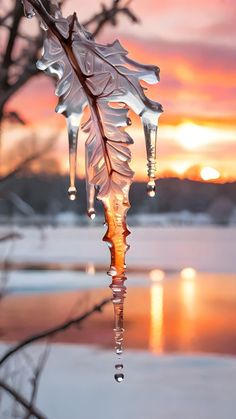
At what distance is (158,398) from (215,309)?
258 inches

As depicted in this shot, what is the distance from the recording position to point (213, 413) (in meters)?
8.35

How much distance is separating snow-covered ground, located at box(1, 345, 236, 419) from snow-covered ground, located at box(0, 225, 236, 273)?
7423mm

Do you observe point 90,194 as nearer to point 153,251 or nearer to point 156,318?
point 156,318

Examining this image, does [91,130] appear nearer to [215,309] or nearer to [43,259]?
[215,309]

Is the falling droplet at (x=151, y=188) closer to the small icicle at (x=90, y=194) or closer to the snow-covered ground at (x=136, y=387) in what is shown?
the small icicle at (x=90, y=194)

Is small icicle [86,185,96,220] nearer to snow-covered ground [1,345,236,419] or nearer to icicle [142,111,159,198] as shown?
icicle [142,111,159,198]

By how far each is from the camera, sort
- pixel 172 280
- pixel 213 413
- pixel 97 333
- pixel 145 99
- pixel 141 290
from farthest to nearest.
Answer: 1. pixel 172 280
2. pixel 141 290
3. pixel 97 333
4. pixel 213 413
5. pixel 145 99

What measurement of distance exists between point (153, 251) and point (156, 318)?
13.5 metres

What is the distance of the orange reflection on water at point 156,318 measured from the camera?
12.3 metres

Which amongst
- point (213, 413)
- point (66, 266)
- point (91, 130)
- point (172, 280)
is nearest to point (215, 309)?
point (172, 280)

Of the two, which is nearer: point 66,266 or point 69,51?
point 69,51

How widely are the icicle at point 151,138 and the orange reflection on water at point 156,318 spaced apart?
1156 centimetres

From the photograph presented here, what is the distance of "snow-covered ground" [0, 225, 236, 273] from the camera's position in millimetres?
23672

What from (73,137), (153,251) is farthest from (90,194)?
(153,251)
